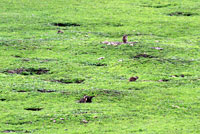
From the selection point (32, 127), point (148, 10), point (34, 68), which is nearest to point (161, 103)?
point (32, 127)

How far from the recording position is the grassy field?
658 inches

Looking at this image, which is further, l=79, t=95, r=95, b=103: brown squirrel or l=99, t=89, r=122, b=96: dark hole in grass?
l=99, t=89, r=122, b=96: dark hole in grass

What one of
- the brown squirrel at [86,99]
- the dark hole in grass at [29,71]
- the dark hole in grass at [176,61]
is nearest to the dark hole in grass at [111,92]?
the brown squirrel at [86,99]

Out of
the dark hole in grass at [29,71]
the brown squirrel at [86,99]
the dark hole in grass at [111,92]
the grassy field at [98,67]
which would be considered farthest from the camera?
the dark hole in grass at [29,71]

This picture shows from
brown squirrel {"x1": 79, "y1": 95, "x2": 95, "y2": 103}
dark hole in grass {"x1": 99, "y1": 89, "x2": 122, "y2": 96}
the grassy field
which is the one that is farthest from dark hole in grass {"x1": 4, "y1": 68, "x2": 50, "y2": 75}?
brown squirrel {"x1": 79, "y1": 95, "x2": 95, "y2": 103}

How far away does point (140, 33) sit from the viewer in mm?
31234

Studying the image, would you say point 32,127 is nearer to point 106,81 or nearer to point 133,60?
point 106,81

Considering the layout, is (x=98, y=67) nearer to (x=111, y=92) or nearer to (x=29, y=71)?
(x=29, y=71)

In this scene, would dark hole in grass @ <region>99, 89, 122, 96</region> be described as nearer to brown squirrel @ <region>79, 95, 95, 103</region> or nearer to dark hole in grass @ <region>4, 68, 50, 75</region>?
brown squirrel @ <region>79, 95, 95, 103</region>

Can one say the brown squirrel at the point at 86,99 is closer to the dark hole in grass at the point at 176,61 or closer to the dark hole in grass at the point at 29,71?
the dark hole in grass at the point at 29,71

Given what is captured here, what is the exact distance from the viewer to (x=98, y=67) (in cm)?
2427

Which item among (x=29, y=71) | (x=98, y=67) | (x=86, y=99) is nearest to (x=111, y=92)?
(x=86, y=99)

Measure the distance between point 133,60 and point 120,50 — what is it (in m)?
2.15

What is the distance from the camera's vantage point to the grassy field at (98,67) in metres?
16.7
